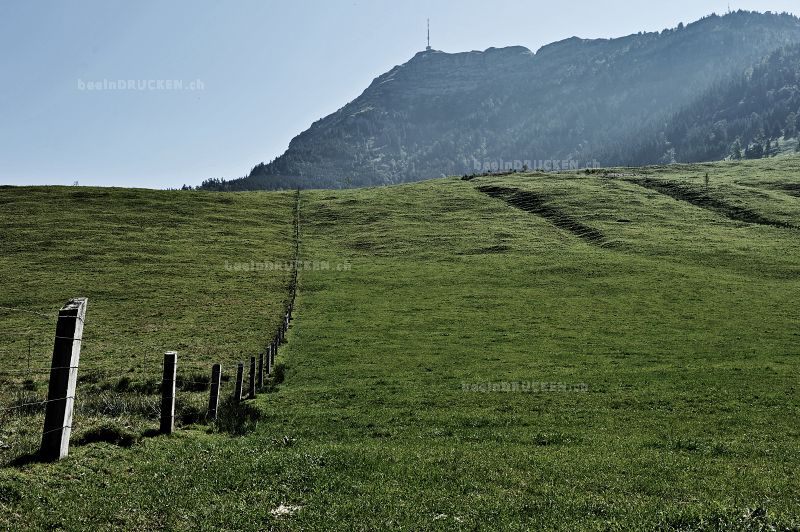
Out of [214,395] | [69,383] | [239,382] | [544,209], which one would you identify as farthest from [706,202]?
[69,383]

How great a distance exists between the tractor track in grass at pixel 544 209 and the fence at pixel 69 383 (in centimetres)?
5844

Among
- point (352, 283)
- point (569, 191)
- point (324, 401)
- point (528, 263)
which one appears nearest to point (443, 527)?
point (324, 401)

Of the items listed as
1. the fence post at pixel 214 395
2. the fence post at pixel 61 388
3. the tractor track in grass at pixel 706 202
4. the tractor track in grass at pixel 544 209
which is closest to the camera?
the fence post at pixel 61 388

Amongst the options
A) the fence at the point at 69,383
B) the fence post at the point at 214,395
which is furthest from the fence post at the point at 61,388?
the fence post at the point at 214,395

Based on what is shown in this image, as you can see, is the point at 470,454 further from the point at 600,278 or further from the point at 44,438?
the point at 600,278

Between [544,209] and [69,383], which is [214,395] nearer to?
[69,383]

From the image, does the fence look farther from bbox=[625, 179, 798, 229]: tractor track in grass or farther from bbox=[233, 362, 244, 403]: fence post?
bbox=[625, 179, 798, 229]: tractor track in grass

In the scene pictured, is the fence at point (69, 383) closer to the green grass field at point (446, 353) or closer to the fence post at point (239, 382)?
the fence post at point (239, 382)

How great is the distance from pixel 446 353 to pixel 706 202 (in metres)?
98.2

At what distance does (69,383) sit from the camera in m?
13.5

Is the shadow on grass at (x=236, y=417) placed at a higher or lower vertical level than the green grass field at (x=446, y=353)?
lower

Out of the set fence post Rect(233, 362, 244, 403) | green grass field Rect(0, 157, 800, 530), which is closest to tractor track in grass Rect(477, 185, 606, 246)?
green grass field Rect(0, 157, 800, 530)

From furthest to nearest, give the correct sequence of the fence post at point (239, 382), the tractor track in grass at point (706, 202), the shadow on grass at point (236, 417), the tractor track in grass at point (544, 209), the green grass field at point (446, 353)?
the tractor track in grass at point (706, 202) → the tractor track in grass at point (544, 209) → the fence post at point (239, 382) → the shadow on grass at point (236, 417) → the green grass field at point (446, 353)

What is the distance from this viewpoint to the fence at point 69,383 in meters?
13.4
